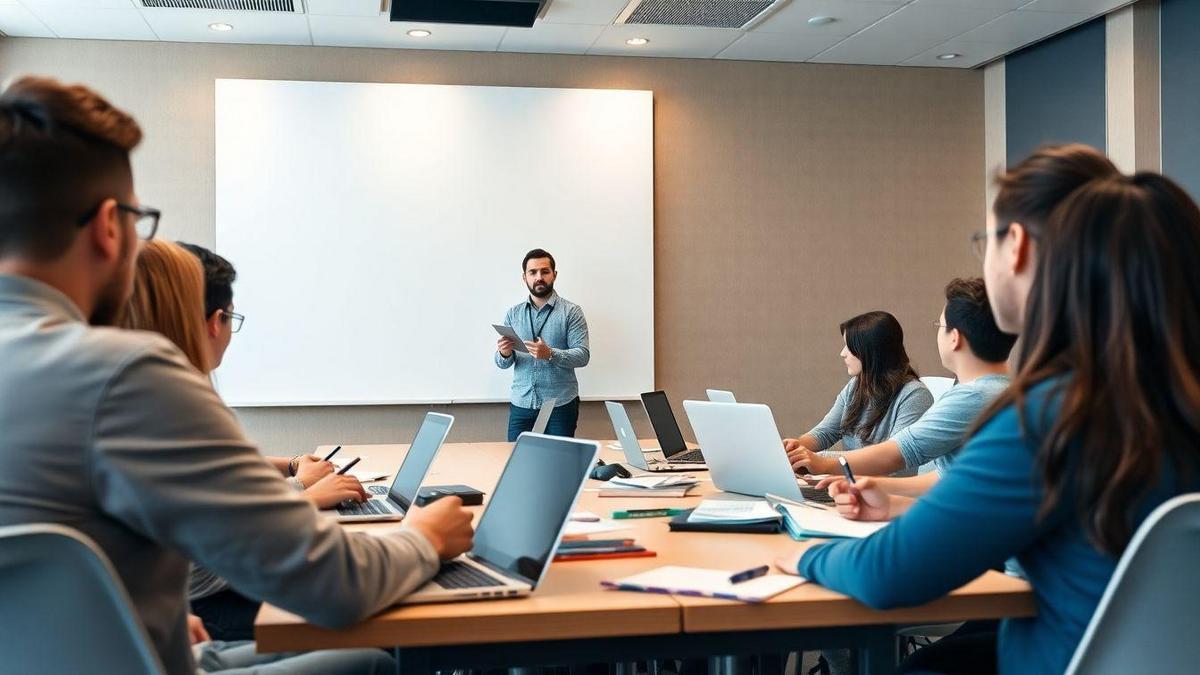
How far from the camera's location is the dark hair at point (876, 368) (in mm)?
3447

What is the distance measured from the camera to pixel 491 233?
6152 millimetres

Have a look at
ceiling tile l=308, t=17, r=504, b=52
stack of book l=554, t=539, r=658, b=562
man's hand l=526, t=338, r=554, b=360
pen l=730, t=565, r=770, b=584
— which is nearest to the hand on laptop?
stack of book l=554, t=539, r=658, b=562

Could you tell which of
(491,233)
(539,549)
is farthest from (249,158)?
(539,549)

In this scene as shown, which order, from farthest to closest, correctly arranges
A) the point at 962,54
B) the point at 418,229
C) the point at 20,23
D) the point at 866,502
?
the point at 962,54, the point at 418,229, the point at 20,23, the point at 866,502

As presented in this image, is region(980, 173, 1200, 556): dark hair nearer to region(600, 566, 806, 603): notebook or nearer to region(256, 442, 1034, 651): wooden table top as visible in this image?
region(256, 442, 1034, 651): wooden table top

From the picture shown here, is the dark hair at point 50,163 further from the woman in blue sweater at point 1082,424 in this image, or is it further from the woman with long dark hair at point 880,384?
the woman with long dark hair at point 880,384

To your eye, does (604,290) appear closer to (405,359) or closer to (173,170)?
(405,359)

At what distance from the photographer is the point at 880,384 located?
3.48m

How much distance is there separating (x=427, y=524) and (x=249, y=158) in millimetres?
4767

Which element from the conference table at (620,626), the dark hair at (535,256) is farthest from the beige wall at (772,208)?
the conference table at (620,626)

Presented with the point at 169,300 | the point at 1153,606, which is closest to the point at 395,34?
the point at 169,300

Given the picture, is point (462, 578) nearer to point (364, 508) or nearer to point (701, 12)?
point (364, 508)

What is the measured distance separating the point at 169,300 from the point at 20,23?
184 inches

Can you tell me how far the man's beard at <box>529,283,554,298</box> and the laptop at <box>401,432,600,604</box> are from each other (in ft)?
13.0
